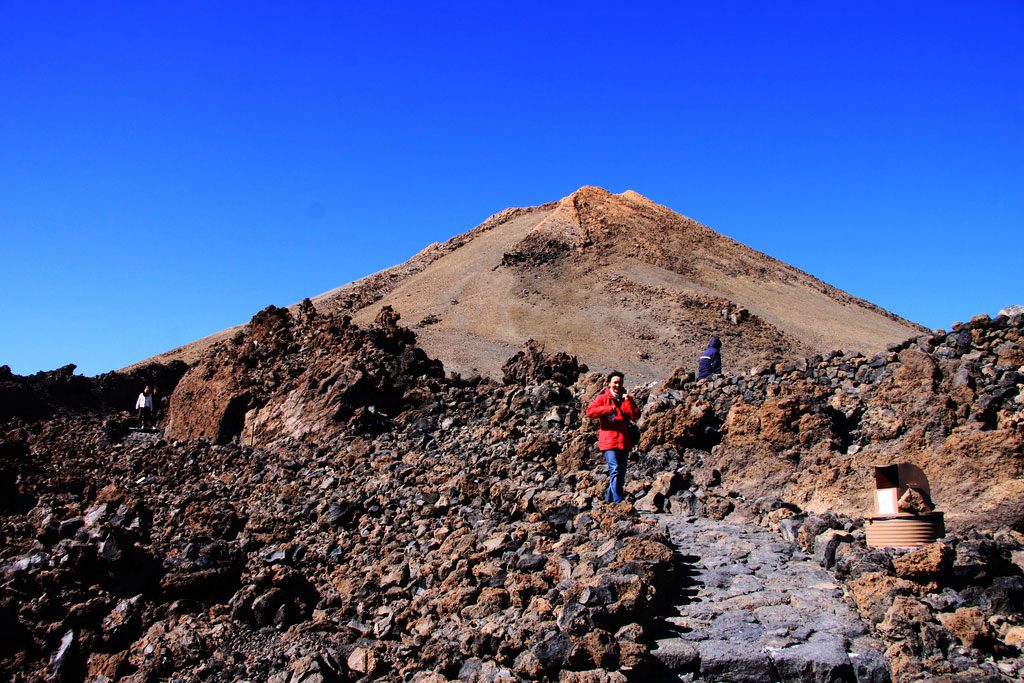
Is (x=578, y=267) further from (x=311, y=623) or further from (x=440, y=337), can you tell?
(x=311, y=623)

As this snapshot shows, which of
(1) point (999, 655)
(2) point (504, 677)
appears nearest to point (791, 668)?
(1) point (999, 655)

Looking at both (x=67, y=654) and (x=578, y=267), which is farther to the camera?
(x=578, y=267)

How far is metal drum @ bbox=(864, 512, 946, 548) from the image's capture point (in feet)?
22.5

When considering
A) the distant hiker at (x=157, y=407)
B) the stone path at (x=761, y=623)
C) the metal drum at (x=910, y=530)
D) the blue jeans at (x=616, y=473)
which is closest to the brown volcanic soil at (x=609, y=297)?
the distant hiker at (x=157, y=407)

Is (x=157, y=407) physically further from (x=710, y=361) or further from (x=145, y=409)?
(x=710, y=361)

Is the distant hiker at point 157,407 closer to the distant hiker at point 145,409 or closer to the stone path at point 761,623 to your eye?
the distant hiker at point 145,409

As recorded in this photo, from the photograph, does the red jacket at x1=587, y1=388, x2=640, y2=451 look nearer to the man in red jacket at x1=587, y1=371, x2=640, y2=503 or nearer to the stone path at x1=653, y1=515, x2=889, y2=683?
the man in red jacket at x1=587, y1=371, x2=640, y2=503

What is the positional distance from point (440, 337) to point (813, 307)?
18872 millimetres

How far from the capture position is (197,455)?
570 inches

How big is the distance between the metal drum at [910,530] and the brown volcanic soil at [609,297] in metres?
20.3

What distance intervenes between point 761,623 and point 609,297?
3178cm

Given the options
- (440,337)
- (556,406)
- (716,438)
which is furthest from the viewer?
(440,337)

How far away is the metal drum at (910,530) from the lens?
6.84 meters

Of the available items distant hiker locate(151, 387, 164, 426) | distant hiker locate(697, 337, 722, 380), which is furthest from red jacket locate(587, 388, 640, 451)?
distant hiker locate(151, 387, 164, 426)
